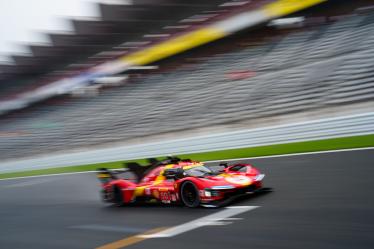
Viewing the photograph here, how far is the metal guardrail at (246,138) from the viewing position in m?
11.5

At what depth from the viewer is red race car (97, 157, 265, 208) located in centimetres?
695

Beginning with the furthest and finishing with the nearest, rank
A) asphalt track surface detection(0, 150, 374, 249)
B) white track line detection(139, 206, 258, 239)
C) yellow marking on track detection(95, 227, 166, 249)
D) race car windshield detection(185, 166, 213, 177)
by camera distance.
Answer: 1. race car windshield detection(185, 166, 213, 177)
2. white track line detection(139, 206, 258, 239)
3. yellow marking on track detection(95, 227, 166, 249)
4. asphalt track surface detection(0, 150, 374, 249)

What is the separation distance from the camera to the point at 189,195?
735 centimetres

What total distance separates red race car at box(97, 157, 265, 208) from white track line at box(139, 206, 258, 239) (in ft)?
1.12

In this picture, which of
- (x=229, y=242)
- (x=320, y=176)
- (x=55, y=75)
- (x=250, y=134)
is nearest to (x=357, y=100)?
(x=250, y=134)

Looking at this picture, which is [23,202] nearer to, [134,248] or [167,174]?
[167,174]

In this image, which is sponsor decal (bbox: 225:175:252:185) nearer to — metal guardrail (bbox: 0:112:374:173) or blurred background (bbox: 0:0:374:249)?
blurred background (bbox: 0:0:374:249)

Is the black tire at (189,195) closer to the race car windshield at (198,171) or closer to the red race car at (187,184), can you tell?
the red race car at (187,184)

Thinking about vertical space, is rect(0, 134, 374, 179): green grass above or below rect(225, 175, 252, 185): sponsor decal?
above

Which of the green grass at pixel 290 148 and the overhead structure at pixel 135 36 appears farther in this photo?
the overhead structure at pixel 135 36

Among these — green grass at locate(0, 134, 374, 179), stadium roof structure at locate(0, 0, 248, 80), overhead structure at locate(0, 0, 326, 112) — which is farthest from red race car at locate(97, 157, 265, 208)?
stadium roof structure at locate(0, 0, 248, 80)

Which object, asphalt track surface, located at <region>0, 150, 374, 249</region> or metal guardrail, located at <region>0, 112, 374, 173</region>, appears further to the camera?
metal guardrail, located at <region>0, 112, 374, 173</region>

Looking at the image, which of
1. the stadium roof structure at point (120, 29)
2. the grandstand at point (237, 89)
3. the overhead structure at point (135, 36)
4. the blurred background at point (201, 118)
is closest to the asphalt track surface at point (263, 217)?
the blurred background at point (201, 118)

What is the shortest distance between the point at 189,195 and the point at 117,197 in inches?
84.4
